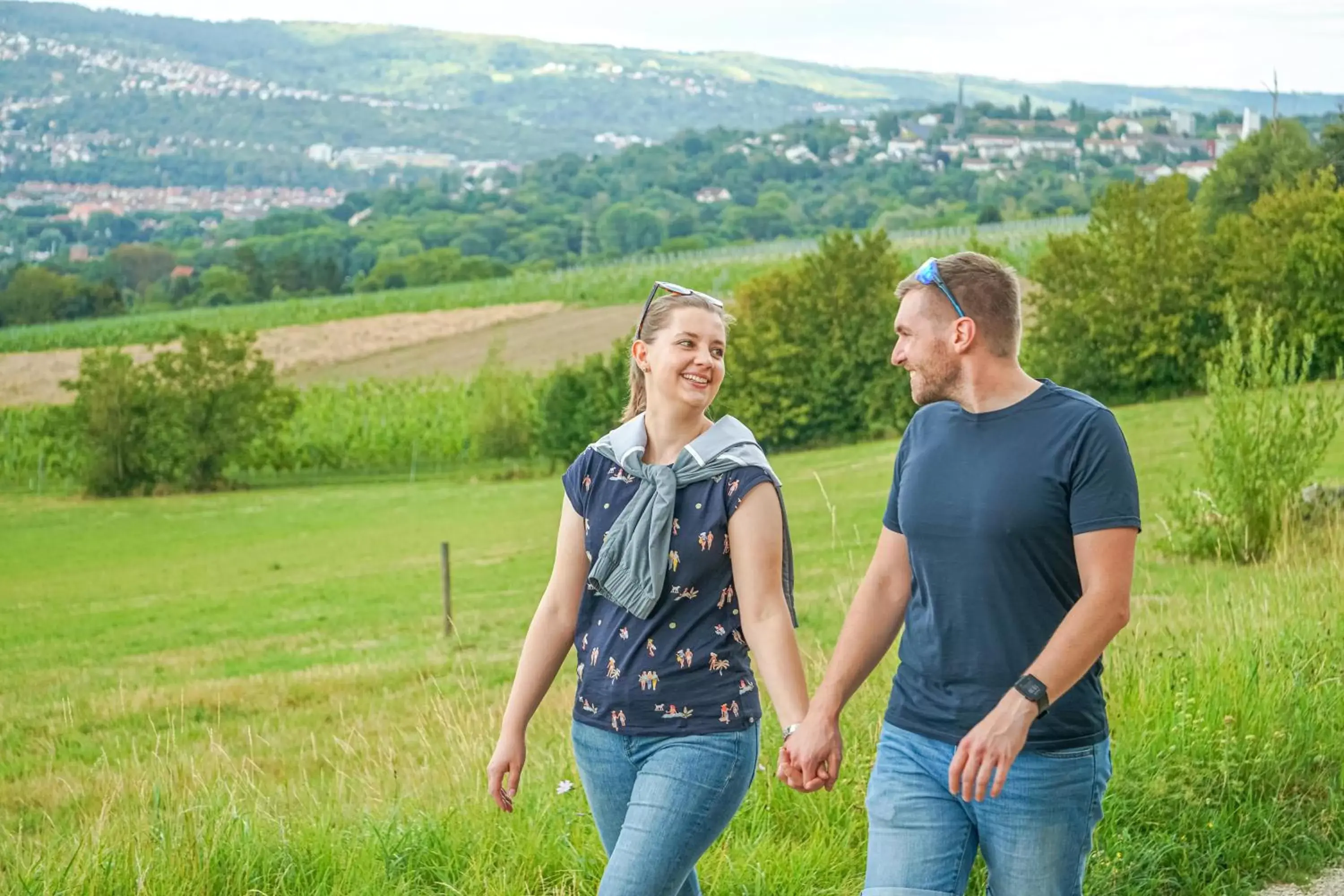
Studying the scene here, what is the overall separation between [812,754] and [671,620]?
34cm

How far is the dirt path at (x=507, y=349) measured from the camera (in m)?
64.6

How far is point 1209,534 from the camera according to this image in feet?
39.9

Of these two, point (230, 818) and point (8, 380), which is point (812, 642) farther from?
point (8, 380)

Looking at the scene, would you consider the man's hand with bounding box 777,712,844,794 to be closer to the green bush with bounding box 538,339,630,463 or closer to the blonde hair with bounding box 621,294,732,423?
the blonde hair with bounding box 621,294,732,423

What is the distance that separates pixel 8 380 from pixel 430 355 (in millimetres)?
18436

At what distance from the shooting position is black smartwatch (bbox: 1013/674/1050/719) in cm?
233

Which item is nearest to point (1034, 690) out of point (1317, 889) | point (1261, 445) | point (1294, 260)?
point (1317, 889)

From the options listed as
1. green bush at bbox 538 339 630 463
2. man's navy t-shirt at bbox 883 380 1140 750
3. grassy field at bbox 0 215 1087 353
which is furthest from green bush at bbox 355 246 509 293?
man's navy t-shirt at bbox 883 380 1140 750

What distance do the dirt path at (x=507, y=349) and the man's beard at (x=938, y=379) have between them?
198 ft

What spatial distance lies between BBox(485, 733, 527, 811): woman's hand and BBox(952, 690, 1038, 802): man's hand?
0.86 m

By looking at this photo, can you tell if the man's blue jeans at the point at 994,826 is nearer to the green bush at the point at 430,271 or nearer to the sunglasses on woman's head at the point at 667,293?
the sunglasses on woman's head at the point at 667,293

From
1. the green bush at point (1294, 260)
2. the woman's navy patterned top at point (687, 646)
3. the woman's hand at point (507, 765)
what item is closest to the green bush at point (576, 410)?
the green bush at point (1294, 260)

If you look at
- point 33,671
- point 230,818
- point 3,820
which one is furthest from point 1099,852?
point 33,671

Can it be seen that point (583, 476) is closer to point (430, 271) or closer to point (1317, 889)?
point (1317, 889)
